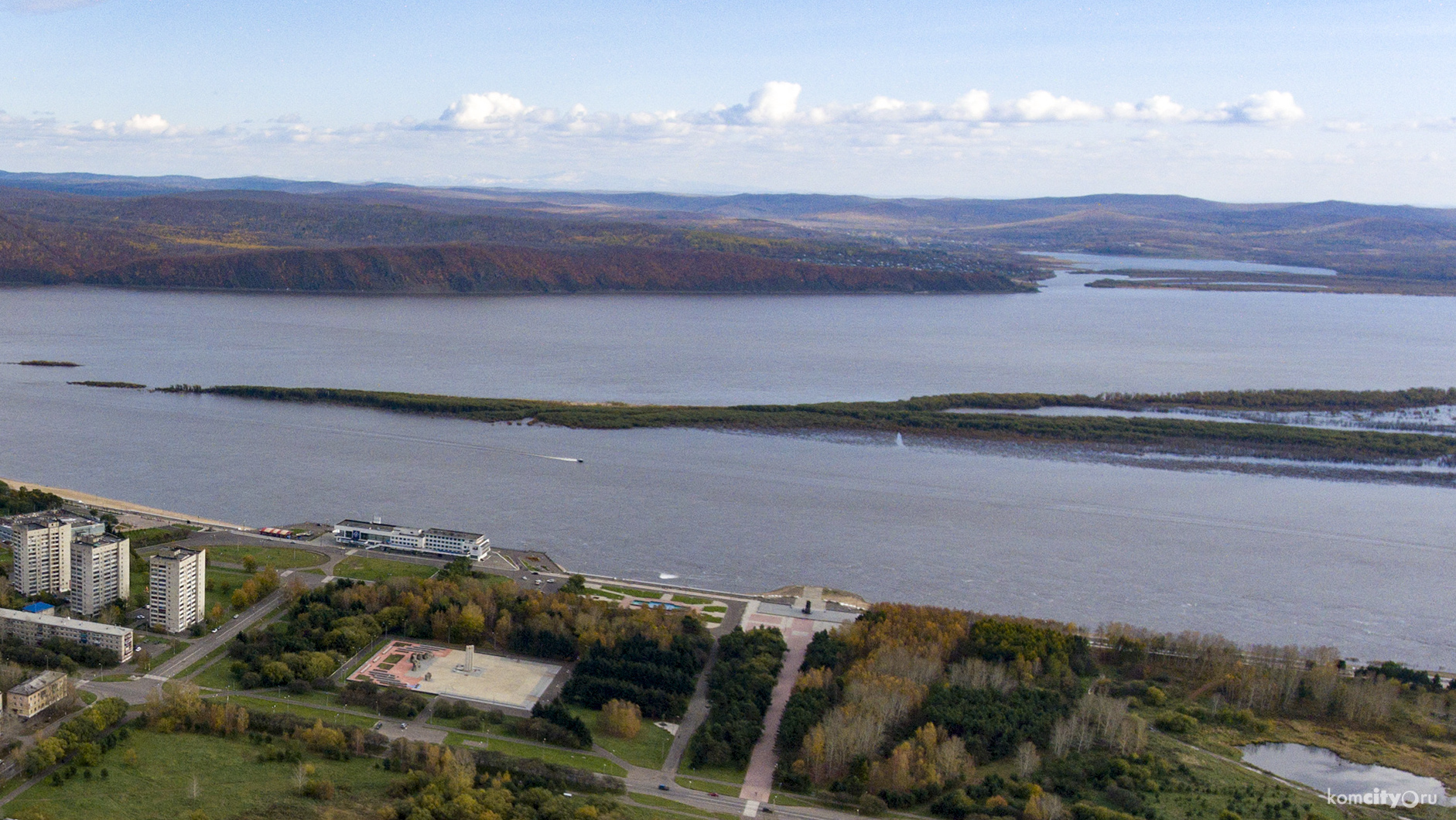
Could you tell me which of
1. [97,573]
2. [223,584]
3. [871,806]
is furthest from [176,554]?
[871,806]

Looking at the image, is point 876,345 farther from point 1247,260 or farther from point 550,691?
point 1247,260

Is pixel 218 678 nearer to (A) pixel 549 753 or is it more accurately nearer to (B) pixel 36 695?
(B) pixel 36 695

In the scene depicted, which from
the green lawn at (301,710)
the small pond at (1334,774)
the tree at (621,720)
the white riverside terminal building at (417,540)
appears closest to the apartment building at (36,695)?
the green lawn at (301,710)

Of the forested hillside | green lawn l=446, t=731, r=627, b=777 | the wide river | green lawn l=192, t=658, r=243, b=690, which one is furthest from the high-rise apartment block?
the forested hillside

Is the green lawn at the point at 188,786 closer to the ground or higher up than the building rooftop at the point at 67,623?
closer to the ground

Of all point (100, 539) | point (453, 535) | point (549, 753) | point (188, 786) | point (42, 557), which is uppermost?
point (100, 539)

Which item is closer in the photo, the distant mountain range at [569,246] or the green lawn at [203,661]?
the green lawn at [203,661]

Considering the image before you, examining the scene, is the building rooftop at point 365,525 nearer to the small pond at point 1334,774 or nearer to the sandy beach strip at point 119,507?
the sandy beach strip at point 119,507
